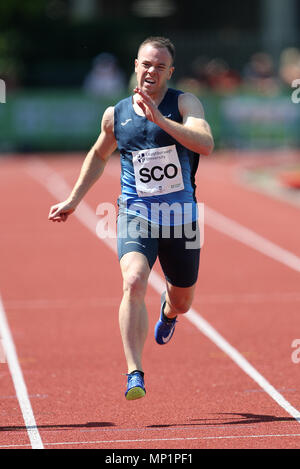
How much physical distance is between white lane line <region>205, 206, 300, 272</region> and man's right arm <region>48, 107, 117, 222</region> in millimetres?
5896

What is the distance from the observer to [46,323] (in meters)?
9.87

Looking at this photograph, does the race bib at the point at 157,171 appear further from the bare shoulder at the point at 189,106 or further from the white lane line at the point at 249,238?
the white lane line at the point at 249,238

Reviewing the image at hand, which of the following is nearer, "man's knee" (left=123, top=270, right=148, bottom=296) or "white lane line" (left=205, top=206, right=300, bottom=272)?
"man's knee" (left=123, top=270, right=148, bottom=296)

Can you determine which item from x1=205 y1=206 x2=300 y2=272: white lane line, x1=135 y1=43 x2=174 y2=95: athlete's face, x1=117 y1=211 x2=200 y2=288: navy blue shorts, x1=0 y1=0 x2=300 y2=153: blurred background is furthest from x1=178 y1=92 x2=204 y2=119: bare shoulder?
x1=0 y1=0 x2=300 y2=153: blurred background

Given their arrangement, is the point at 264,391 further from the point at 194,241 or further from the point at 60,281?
the point at 60,281

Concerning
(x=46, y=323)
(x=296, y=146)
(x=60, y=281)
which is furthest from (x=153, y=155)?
(x=296, y=146)

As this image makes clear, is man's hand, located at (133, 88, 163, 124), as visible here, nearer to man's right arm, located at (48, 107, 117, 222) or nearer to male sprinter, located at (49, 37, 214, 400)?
male sprinter, located at (49, 37, 214, 400)

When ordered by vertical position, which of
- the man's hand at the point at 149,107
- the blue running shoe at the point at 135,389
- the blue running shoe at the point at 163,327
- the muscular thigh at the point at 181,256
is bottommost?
the blue running shoe at the point at 135,389

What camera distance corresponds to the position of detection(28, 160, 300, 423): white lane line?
7.31 meters

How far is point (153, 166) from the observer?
257 inches

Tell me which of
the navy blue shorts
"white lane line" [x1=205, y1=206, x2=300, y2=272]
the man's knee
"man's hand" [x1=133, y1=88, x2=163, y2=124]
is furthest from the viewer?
"white lane line" [x1=205, y1=206, x2=300, y2=272]

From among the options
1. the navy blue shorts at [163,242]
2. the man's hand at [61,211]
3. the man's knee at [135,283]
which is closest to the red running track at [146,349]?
the man's knee at [135,283]

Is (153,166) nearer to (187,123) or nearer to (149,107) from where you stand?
(187,123)

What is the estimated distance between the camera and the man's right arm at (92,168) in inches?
267
